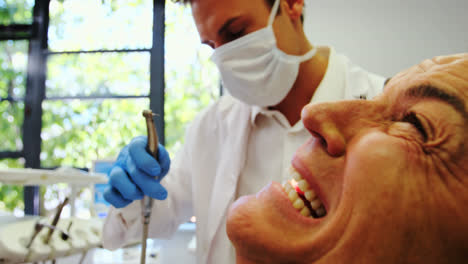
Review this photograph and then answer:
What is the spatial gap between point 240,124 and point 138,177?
41 centimetres

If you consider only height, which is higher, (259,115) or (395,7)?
(395,7)

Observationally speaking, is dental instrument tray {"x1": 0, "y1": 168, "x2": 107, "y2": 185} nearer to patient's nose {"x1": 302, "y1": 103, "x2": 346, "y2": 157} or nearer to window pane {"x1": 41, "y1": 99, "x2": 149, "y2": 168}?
patient's nose {"x1": 302, "y1": 103, "x2": 346, "y2": 157}

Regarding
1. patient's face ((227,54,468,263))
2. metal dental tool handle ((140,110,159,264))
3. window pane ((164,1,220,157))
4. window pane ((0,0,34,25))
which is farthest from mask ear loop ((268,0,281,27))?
window pane ((0,0,34,25))

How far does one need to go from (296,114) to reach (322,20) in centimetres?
152

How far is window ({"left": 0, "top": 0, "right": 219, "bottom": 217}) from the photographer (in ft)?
9.73

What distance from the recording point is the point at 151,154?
0.88m

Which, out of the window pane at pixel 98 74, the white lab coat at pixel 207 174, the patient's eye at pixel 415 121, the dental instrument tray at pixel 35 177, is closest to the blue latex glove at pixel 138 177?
the white lab coat at pixel 207 174

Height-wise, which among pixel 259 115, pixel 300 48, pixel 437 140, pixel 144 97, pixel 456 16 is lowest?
pixel 144 97

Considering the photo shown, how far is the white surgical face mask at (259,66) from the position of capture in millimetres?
996

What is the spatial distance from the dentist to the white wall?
3.79 ft

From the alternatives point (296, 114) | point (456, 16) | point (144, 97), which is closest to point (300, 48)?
point (296, 114)

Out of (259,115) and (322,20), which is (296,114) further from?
(322,20)

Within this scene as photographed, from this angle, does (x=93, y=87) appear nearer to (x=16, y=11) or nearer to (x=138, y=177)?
(x=16, y=11)

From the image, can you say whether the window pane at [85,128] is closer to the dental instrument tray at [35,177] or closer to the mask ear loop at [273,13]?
the dental instrument tray at [35,177]
